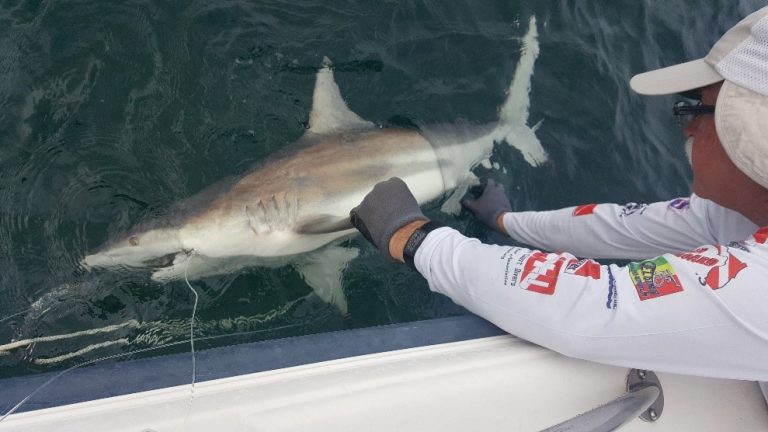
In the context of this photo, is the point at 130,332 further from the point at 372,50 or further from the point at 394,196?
the point at 372,50

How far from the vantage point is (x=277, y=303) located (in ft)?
10.2

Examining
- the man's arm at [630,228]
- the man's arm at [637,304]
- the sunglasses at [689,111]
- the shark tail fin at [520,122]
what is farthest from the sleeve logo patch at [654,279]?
the shark tail fin at [520,122]

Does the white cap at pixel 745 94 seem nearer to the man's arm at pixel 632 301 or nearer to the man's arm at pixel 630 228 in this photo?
the man's arm at pixel 632 301

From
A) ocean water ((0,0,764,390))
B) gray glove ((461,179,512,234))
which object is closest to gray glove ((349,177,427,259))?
ocean water ((0,0,764,390))

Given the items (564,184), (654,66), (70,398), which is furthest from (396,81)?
(70,398)

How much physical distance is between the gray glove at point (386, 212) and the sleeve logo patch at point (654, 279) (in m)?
0.95

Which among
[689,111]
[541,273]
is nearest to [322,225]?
[541,273]

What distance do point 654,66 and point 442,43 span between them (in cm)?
226

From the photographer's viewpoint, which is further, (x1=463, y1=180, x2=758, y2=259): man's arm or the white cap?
(x1=463, y1=180, x2=758, y2=259): man's arm

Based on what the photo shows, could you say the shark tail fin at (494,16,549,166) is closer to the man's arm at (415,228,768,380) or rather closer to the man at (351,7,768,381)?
the man at (351,7,768,381)

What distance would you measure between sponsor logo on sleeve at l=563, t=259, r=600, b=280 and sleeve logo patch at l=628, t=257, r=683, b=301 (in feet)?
0.36

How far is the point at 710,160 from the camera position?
6.59 feet

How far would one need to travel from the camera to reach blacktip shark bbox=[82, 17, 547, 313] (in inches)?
113

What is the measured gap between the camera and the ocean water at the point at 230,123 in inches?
110
